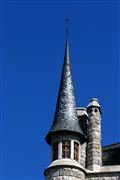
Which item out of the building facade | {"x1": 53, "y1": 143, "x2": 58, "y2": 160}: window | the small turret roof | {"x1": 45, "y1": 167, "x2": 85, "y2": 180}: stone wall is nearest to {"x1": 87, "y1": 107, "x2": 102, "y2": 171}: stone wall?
the building facade

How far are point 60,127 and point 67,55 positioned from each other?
398 centimetres

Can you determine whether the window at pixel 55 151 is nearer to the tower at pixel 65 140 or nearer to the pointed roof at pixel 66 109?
the tower at pixel 65 140

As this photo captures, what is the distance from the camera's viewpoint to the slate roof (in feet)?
93.6

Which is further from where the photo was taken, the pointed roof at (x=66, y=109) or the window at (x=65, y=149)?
the pointed roof at (x=66, y=109)

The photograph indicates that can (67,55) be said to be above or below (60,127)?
above

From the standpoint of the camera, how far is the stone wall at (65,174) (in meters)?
25.8

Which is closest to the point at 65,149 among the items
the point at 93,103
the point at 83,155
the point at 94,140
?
the point at 83,155

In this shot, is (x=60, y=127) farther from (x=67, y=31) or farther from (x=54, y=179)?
(x=67, y=31)

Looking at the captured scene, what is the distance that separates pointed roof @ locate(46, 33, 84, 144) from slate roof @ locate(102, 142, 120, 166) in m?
2.38

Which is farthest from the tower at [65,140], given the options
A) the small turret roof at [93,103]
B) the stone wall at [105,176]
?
the small turret roof at [93,103]

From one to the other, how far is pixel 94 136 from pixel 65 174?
239 centimetres

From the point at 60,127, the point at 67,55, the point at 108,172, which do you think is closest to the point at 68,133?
the point at 60,127

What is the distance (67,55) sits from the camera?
29.5 metres

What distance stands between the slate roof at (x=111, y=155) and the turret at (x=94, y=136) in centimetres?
148
